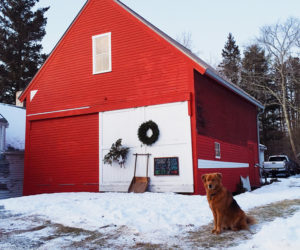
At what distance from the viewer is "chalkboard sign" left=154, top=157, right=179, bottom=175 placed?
12.9 meters

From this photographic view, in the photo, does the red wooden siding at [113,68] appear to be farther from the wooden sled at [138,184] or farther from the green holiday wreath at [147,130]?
the wooden sled at [138,184]

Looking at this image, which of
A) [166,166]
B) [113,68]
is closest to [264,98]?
[113,68]

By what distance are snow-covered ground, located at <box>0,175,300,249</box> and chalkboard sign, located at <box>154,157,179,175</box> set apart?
51.8 inches

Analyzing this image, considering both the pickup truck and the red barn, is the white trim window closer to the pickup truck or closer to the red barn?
the red barn

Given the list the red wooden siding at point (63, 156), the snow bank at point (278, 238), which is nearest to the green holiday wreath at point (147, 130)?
the red wooden siding at point (63, 156)

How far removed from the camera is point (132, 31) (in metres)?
14.6

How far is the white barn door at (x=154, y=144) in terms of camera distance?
1277 centimetres

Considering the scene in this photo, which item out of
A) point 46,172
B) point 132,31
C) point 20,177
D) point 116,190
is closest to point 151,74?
point 132,31

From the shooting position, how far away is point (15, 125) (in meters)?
22.3

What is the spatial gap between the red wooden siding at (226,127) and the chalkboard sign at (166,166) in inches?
35.5

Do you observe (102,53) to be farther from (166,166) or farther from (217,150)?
(217,150)

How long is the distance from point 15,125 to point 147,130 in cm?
1240

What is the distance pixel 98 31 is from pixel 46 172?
713 cm

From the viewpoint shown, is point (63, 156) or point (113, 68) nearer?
point (113, 68)
